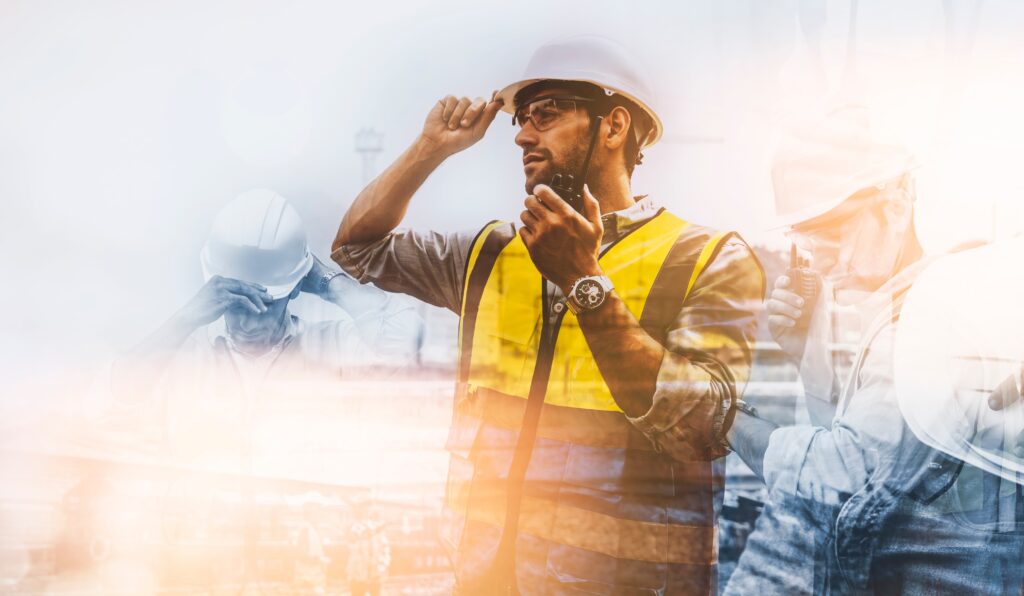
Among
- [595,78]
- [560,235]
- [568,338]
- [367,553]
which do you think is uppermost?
[595,78]

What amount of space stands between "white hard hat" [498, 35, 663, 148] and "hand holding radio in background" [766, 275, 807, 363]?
486 millimetres

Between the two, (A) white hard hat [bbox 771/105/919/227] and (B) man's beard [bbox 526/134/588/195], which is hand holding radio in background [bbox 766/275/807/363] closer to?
(A) white hard hat [bbox 771/105/919/227]

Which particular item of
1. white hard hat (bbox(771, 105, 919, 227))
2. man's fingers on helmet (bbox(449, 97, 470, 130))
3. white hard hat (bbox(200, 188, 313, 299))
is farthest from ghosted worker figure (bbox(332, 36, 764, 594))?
white hard hat (bbox(771, 105, 919, 227))

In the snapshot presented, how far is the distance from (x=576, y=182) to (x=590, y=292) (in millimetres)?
262

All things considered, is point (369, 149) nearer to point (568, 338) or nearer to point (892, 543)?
point (568, 338)

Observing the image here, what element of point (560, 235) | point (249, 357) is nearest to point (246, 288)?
point (249, 357)

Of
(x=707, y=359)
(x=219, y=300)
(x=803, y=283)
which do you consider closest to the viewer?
(x=219, y=300)

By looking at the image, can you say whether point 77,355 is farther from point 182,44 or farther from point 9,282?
point 182,44

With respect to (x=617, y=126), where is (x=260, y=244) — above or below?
below

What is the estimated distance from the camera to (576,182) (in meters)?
1.83

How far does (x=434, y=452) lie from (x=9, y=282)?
1.01m

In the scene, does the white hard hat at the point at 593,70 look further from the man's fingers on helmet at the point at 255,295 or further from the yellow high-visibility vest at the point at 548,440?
the man's fingers on helmet at the point at 255,295

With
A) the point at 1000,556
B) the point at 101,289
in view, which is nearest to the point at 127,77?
the point at 101,289

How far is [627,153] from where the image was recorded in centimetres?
184
